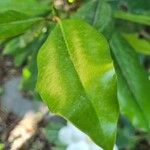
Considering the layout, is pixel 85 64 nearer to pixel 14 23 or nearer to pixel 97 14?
pixel 14 23

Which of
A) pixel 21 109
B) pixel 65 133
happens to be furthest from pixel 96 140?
pixel 21 109

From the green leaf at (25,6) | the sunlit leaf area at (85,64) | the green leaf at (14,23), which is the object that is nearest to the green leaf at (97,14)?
the sunlit leaf area at (85,64)

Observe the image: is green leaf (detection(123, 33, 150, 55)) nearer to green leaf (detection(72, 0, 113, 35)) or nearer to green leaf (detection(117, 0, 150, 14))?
green leaf (detection(117, 0, 150, 14))

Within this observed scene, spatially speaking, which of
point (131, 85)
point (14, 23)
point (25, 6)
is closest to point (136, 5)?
point (131, 85)

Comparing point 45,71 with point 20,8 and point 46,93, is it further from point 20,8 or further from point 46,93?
point 20,8

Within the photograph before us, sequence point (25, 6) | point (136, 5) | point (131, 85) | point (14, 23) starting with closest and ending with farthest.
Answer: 1. point (14, 23)
2. point (25, 6)
3. point (131, 85)
4. point (136, 5)

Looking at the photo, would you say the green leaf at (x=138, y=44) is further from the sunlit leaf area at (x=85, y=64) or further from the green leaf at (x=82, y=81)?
the green leaf at (x=82, y=81)

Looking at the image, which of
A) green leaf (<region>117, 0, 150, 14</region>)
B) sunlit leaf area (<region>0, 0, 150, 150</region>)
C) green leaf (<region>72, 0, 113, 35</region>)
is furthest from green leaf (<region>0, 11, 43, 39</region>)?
green leaf (<region>117, 0, 150, 14</region>)
